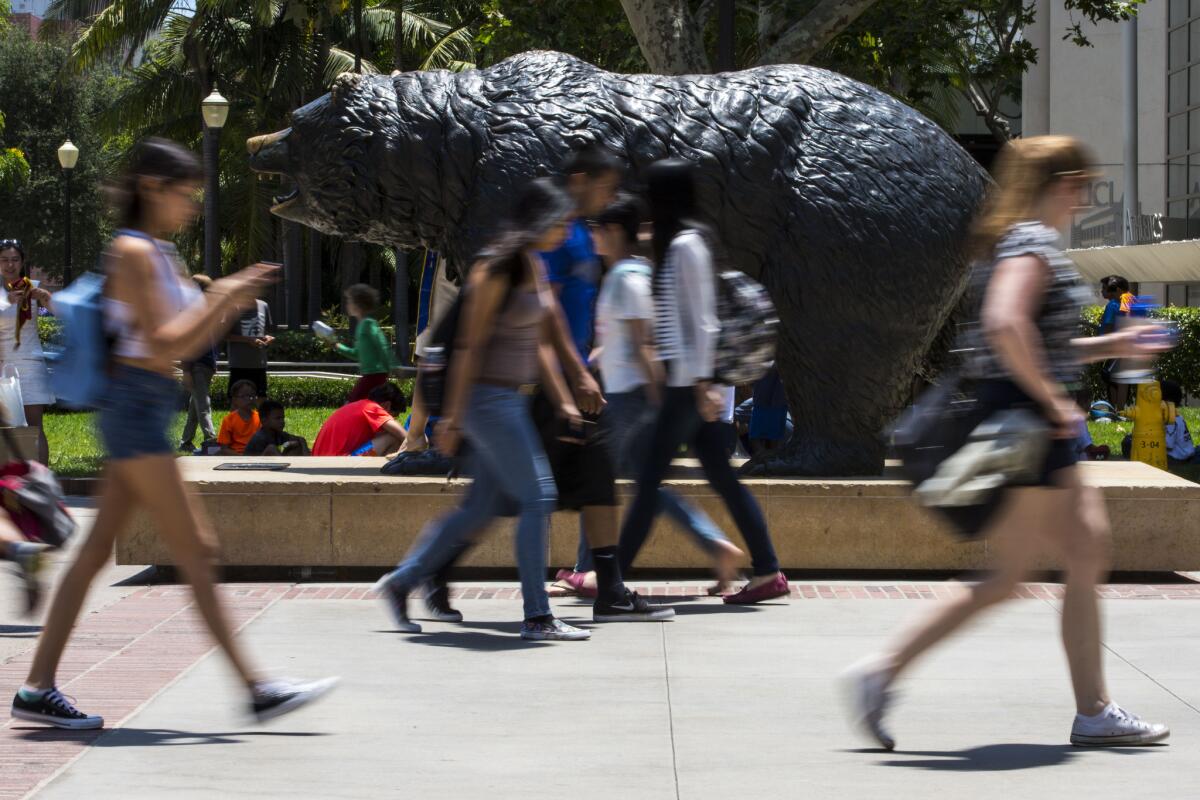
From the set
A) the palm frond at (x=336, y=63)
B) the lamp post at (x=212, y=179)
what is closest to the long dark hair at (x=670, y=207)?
the lamp post at (x=212, y=179)

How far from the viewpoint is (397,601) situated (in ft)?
20.7

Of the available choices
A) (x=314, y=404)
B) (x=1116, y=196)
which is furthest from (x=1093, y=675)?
(x=1116, y=196)

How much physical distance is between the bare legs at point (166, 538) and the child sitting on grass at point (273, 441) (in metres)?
6.84

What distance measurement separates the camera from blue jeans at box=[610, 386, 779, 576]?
6438mm

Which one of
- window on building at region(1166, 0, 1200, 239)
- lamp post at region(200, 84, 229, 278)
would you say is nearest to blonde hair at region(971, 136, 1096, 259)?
lamp post at region(200, 84, 229, 278)

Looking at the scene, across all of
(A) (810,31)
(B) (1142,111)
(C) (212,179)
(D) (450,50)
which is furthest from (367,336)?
(D) (450,50)

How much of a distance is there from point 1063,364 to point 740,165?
381 centimetres

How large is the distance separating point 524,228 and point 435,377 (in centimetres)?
66

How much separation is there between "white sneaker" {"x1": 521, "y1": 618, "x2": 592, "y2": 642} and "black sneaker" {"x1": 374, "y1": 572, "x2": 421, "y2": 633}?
1.53 ft

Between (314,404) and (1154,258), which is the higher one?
(1154,258)

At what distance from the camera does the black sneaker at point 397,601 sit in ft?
20.6

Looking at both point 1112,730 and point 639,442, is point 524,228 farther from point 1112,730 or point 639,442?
point 1112,730

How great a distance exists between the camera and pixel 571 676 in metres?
5.65

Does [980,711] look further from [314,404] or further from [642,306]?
[314,404]
